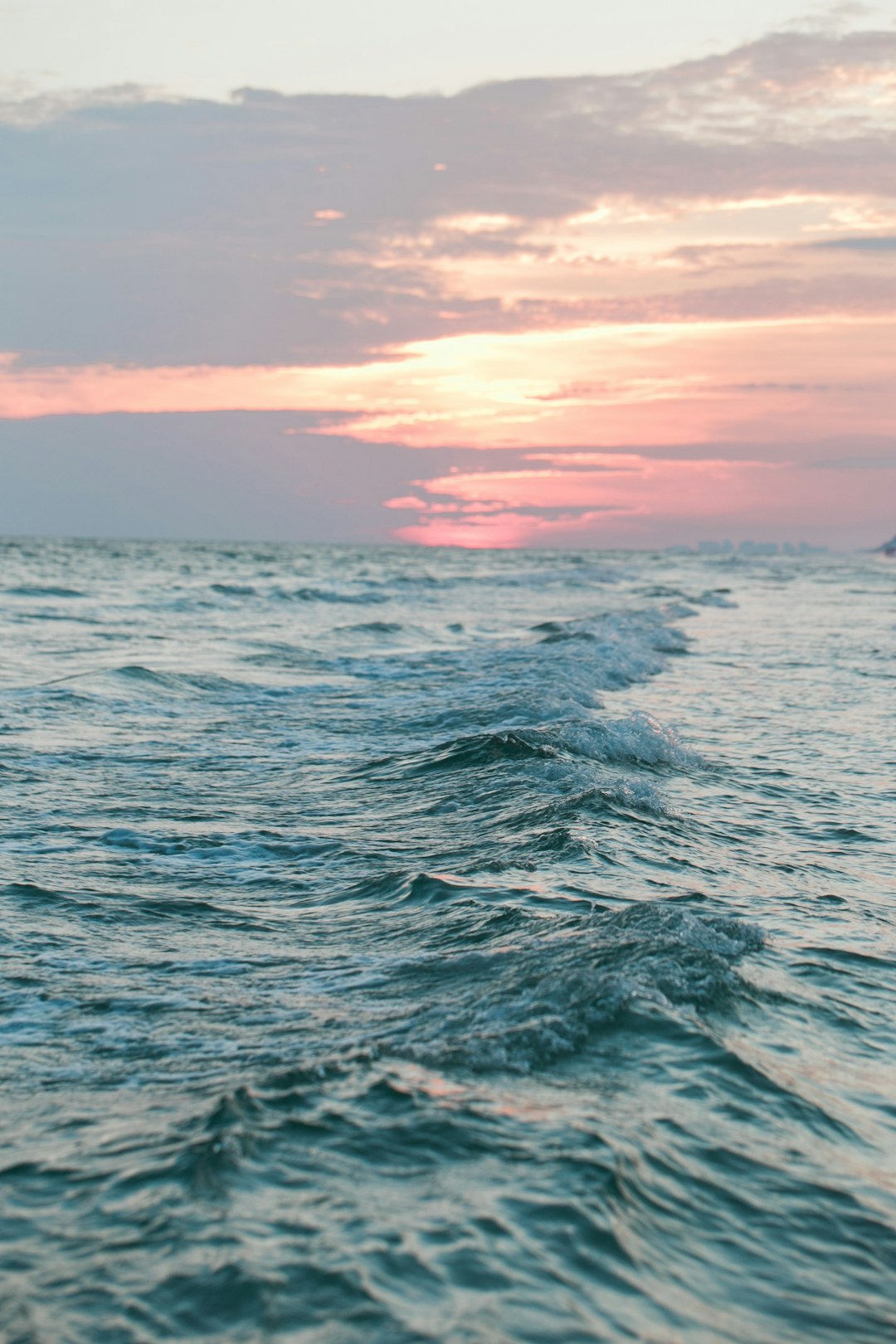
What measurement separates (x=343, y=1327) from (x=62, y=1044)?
242 cm

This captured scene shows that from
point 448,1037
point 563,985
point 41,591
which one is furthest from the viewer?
point 41,591

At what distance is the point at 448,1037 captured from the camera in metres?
5.14

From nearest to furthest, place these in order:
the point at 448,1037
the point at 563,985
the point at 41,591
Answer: the point at 448,1037 → the point at 563,985 → the point at 41,591

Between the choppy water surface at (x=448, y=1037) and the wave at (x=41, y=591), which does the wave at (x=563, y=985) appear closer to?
the choppy water surface at (x=448, y=1037)

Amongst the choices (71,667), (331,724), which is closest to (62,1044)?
(331,724)

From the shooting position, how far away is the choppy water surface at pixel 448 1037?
353 centimetres

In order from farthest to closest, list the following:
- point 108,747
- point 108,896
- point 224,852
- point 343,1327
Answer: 1. point 108,747
2. point 224,852
3. point 108,896
4. point 343,1327

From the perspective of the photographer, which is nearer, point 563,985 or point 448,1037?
point 448,1037

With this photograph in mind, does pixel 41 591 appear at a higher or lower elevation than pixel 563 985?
higher

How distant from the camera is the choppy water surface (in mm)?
3533

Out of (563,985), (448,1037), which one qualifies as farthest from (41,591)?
(448,1037)

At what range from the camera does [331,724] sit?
15.2m

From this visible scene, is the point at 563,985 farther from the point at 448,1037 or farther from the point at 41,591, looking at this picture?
the point at 41,591

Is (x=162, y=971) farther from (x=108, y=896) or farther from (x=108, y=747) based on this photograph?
(x=108, y=747)
